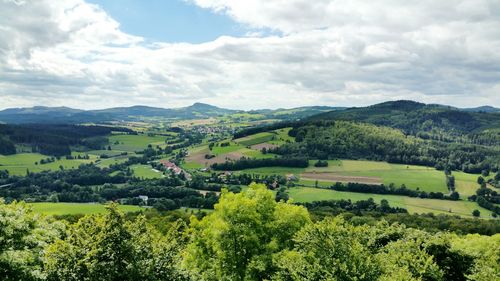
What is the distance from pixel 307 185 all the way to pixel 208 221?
12155 centimetres

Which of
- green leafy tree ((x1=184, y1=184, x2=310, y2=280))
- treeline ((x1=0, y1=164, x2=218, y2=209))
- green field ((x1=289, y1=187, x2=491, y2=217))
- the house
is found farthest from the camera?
treeline ((x1=0, y1=164, x2=218, y2=209))

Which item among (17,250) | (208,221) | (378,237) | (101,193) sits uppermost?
(17,250)

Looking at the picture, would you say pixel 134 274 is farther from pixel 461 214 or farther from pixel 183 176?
pixel 183 176

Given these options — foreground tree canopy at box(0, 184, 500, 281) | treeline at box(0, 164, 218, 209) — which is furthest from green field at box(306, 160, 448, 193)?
foreground tree canopy at box(0, 184, 500, 281)

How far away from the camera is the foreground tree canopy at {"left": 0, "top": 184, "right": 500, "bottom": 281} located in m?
21.9

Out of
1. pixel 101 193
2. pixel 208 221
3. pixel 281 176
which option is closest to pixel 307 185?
pixel 281 176

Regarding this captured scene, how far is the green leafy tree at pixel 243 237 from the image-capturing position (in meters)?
35.7

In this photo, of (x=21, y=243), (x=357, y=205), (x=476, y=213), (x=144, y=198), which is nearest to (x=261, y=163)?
(x=144, y=198)

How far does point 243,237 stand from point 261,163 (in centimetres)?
15815

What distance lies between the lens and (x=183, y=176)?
18262 cm

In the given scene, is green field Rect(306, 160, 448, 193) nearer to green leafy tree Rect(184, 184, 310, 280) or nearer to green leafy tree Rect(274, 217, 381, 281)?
green leafy tree Rect(184, 184, 310, 280)

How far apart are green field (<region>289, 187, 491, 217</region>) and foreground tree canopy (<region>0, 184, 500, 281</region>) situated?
289 feet

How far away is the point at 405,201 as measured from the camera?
140375 millimetres

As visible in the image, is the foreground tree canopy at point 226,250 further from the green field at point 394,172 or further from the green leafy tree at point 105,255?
the green field at point 394,172
